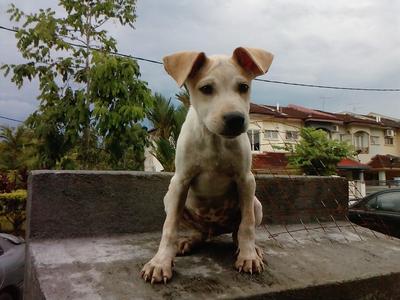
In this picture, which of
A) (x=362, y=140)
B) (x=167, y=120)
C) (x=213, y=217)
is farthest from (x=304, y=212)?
(x=362, y=140)

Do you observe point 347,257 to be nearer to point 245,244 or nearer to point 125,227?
point 245,244

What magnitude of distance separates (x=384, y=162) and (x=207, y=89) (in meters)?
36.0

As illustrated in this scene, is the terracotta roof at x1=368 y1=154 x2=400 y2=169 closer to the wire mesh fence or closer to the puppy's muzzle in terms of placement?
the wire mesh fence

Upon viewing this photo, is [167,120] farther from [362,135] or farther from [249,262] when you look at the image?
[362,135]

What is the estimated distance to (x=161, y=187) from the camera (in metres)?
3.31

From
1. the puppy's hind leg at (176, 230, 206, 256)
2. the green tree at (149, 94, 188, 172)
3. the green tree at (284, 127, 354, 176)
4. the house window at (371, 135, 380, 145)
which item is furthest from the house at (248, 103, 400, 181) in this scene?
the puppy's hind leg at (176, 230, 206, 256)

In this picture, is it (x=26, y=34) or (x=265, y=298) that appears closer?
(x=265, y=298)

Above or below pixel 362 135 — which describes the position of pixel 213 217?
below

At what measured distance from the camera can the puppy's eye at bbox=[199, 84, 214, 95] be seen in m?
2.09

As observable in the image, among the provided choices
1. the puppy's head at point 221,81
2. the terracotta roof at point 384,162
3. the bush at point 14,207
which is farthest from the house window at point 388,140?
the puppy's head at point 221,81

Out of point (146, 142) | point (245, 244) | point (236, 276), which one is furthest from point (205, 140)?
point (146, 142)

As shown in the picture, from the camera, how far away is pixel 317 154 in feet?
38.6

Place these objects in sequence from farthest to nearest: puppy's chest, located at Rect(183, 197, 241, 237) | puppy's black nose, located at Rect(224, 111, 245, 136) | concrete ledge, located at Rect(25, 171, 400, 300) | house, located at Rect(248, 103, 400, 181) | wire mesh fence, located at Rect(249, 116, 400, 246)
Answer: house, located at Rect(248, 103, 400, 181)
wire mesh fence, located at Rect(249, 116, 400, 246)
puppy's chest, located at Rect(183, 197, 241, 237)
concrete ledge, located at Rect(25, 171, 400, 300)
puppy's black nose, located at Rect(224, 111, 245, 136)

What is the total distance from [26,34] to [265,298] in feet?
24.6
